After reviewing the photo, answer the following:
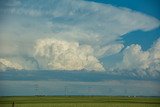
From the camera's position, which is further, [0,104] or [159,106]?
[159,106]

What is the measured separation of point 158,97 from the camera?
813 cm

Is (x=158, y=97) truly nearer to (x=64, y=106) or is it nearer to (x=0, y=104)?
(x=64, y=106)

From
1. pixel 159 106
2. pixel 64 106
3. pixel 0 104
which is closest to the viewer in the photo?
pixel 0 104

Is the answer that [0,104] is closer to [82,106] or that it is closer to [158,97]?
[82,106]

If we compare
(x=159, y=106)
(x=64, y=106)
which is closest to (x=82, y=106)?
(x=64, y=106)

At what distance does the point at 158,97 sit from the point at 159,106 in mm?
551

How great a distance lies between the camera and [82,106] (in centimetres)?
984

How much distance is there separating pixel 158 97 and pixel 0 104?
3.88 m

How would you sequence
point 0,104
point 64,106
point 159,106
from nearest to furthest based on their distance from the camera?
1. point 0,104
2. point 159,106
3. point 64,106

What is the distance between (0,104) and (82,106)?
110 inches

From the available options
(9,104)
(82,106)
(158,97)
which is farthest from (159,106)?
(9,104)

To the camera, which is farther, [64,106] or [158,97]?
[64,106]

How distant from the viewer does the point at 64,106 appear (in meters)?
9.48

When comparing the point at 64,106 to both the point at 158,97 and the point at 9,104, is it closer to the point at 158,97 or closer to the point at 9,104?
the point at 9,104
